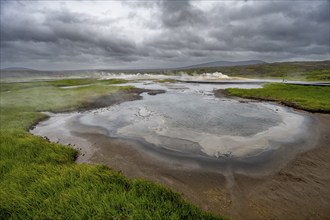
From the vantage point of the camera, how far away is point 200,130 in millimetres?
21719

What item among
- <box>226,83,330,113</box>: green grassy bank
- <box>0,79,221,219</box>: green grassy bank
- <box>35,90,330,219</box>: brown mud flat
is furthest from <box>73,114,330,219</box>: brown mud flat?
<box>226,83,330,113</box>: green grassy bank

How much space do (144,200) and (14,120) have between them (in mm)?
25409

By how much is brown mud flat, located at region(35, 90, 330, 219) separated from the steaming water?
75.3 inches

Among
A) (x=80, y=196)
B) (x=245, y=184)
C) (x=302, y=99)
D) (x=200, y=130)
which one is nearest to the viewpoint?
(x=80, y=196)

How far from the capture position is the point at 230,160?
47.3ft

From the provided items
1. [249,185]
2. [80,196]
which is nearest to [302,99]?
[249,185]

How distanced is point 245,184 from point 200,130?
10440 mm

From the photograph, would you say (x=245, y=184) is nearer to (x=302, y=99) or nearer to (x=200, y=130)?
(x=200, y=130)

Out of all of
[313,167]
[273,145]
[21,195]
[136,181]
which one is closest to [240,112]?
[273,145]

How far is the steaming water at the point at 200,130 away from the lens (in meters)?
16.2

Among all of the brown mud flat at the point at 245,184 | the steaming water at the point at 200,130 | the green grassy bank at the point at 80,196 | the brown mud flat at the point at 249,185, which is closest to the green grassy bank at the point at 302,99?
the steaming water at the point at 200,130

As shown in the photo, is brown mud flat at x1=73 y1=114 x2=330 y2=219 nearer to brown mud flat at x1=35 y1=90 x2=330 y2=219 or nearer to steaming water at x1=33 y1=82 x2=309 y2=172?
brown mud flat at x1=35 y1=90 x2=330 y2=219

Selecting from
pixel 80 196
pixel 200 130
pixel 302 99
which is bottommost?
pixel 200 130

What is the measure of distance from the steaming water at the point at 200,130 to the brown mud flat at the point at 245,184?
1.91 metres
